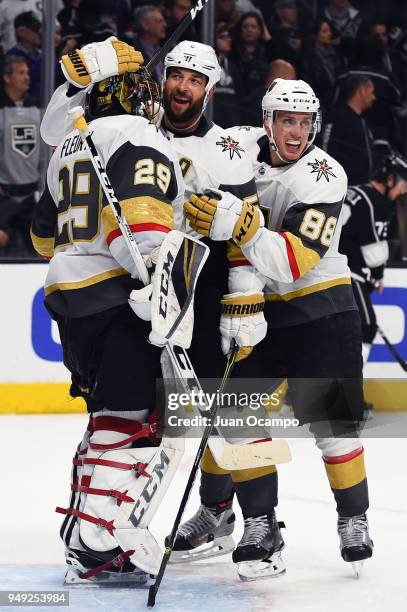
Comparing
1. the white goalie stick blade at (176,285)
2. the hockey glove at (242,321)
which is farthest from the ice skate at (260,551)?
the white goalie stick blade at (176,285)

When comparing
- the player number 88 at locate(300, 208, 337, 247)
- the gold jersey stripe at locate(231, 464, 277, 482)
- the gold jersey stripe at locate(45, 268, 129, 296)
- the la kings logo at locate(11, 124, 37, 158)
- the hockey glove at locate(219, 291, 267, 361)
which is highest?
the player number 88 at locate(300, 208, 337, 247)

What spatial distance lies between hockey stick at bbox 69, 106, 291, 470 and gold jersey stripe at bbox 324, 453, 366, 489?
0.20 meters

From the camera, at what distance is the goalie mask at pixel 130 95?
3316 millimetres

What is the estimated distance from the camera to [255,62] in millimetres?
6531

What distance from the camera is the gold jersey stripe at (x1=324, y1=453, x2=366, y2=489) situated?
11.6 ft

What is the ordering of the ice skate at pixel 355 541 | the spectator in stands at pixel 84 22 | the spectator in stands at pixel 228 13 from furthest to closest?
the spectator in stands at pixel 228 13 → the spectator in stands at pixel 84 22 → the ice skate at pixel 355 541

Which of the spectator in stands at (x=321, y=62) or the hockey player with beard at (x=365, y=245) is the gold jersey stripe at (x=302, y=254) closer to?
the hockey player with beard at (x=365, y=245)

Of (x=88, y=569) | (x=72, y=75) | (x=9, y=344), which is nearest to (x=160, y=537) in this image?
(x=88, y=569)

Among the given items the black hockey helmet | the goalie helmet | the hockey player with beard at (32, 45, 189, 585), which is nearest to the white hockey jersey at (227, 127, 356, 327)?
the goalie helmet

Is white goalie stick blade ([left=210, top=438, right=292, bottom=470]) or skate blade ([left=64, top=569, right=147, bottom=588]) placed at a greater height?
white goalie stick blade ([left=210, top=438, right=292, bottom=470])

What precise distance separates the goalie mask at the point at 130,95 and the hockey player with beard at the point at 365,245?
276 cm

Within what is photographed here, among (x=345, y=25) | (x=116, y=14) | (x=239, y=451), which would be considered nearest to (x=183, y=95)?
(x=239, y=451)

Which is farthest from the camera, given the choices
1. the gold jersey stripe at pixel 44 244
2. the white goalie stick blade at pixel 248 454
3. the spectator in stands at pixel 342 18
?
the spectator in stands at pixel 342 18
